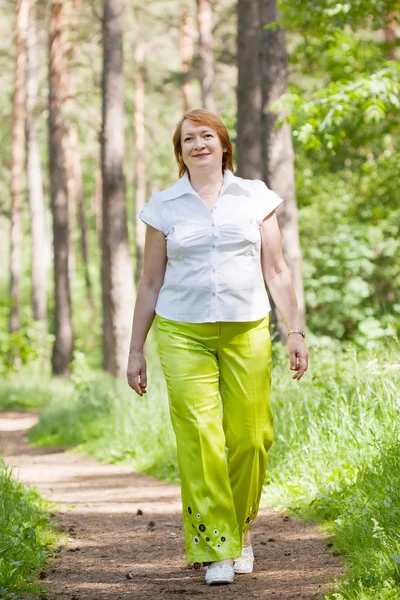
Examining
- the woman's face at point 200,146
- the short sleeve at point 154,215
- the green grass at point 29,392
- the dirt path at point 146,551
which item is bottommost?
the green grass at point 29,392

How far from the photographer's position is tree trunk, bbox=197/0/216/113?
23656mm

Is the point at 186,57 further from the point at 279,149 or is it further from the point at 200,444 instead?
the point at 200,444

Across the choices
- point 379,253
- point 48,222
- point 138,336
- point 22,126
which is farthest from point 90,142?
point 138,336

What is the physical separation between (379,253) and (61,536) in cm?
1254

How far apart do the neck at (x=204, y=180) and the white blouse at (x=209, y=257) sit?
74mm

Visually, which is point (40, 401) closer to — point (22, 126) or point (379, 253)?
point (379, 253)

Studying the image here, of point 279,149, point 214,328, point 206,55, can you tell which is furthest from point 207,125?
point 206,55

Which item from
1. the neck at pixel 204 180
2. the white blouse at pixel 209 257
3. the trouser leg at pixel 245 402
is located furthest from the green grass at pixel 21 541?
the neck at pixel 204 180

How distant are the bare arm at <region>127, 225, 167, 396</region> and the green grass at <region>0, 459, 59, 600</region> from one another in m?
1.03

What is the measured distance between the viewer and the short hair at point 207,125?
16.0ft

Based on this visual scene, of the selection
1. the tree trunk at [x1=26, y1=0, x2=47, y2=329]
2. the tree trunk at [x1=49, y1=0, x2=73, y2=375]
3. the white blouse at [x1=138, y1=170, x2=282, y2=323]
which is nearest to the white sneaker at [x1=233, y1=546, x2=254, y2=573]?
the white blouse at [x1=138, y1=170, x2=282, y2=323]

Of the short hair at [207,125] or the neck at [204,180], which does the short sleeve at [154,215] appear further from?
the short hair at [207,125]

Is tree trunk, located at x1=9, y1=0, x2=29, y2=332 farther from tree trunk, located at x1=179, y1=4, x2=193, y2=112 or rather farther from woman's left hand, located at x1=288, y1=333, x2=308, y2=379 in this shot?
woman's left hand, located at x1=288, y1=333, x2=308, y2=379

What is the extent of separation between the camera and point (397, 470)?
5184 mm
